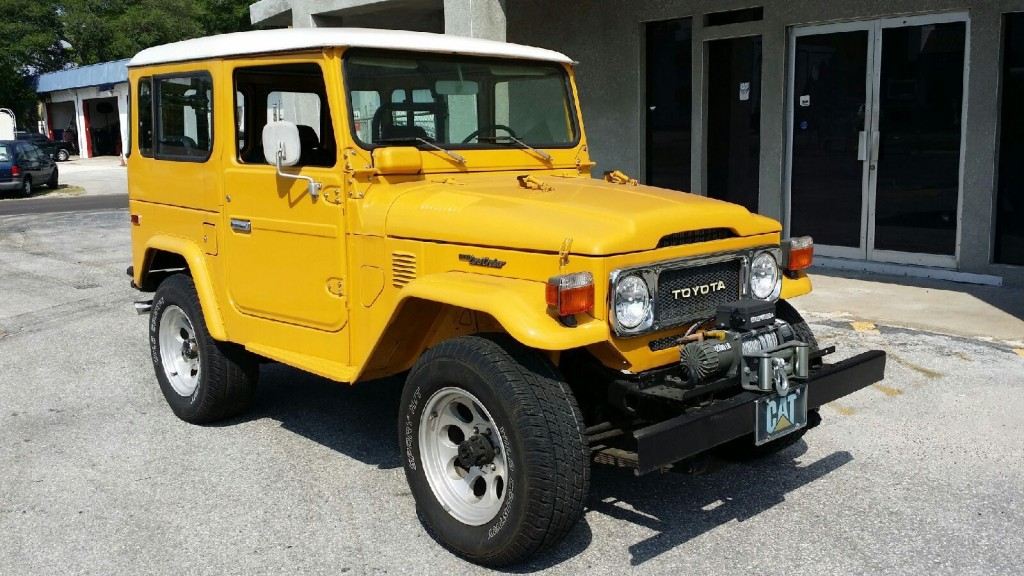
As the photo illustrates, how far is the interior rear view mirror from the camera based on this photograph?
4809 millimetres

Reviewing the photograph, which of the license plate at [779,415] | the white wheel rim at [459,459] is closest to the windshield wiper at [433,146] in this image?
the white wheel rim at [459,459]

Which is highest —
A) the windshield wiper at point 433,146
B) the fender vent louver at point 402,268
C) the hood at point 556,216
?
the windshield wiper at point 433,146

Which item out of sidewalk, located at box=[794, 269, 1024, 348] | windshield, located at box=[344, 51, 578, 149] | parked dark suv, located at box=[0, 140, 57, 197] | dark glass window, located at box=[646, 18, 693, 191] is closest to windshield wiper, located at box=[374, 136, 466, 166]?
windshield, located at box=[344, 51, 578, 149]

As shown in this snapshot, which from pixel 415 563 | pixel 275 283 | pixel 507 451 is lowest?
pixel 415 563

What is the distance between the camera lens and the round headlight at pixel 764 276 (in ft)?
14.0

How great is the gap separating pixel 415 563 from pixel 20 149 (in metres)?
26.2

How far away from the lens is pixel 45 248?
14.4 m

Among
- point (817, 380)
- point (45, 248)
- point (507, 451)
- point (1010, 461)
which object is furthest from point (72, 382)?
point (45, 248)

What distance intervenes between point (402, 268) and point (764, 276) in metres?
1.57

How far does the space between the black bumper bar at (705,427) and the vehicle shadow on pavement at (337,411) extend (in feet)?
6.06

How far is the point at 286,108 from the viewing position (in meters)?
5.07

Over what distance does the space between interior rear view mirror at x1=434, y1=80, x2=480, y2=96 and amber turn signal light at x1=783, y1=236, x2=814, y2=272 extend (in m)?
1.71

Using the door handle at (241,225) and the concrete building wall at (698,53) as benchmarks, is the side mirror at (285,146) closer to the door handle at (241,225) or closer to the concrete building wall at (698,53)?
the door handle at (241,225)

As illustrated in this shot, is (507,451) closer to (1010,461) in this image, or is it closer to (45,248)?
(1010,461)
